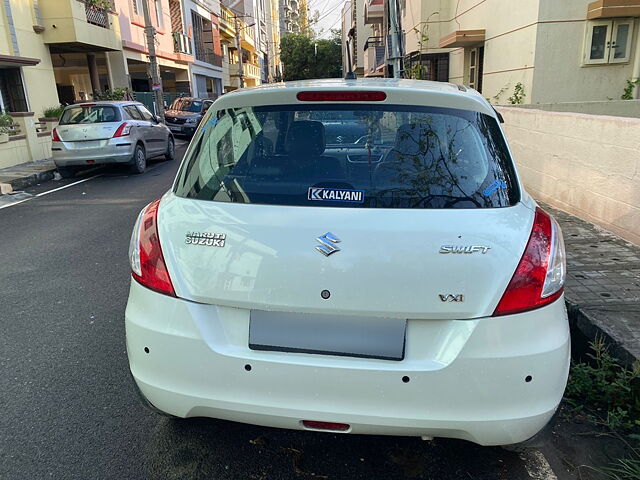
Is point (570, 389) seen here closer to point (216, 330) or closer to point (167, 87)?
point (216, 330)

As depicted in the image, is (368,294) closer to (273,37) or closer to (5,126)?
(5,126)

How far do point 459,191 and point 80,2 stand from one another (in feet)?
63.6

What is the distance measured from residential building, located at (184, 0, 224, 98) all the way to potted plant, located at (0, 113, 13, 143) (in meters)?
23.2

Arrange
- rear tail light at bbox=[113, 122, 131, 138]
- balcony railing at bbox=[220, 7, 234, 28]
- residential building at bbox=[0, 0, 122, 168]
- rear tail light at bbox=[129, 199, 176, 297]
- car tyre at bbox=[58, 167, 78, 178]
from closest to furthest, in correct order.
Result: rear tail light at bbox=[129, 199, 176, 297], rear tail light at bbox=[113, 122, 131, 138], car tyre at bbox=[58, 167, 78, 178], residential building at bbox=[0, 0, 122, 168], balcony railing at bbox=[220, 7, 234, 28]

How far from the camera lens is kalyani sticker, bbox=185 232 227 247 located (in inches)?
86.0

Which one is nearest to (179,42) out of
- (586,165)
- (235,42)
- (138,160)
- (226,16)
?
(226,16)

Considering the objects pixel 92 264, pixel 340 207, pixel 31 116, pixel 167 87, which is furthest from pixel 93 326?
pixel 167 87

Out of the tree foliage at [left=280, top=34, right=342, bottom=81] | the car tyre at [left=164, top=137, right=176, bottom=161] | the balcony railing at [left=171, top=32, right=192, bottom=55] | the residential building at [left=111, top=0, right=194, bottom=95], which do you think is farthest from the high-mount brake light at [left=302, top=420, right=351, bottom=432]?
the tree foliage at [left=280, top=34, right=342, bottom=81]

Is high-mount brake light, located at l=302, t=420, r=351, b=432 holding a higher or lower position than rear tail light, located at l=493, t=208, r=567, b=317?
lower

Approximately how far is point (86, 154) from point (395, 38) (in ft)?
23.6

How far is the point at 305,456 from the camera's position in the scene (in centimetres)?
259

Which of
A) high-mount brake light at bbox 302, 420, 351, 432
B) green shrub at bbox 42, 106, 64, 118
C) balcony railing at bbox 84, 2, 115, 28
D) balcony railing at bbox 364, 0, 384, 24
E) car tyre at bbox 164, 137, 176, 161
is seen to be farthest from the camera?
balcony railing at bbox 364, 0, 384, 24

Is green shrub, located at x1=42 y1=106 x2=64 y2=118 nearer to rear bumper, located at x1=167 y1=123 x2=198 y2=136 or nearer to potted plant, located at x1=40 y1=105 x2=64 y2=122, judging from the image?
potted plant, located at x1=40 y1=105 x2=64 y2=122

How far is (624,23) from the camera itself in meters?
11.0
